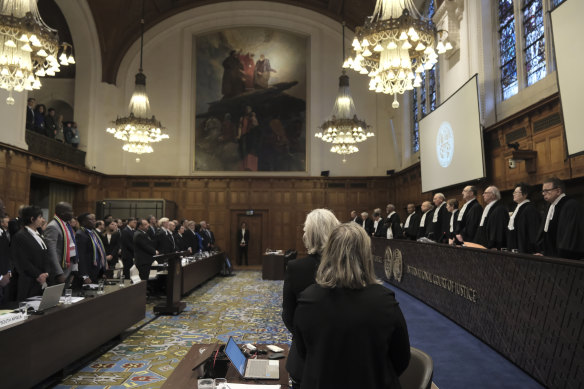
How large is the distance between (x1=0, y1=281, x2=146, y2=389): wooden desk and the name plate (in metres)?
0.05

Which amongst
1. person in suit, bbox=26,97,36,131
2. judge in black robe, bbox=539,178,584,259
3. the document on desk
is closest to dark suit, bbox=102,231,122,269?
person in suit, bbox=26,97,36,131

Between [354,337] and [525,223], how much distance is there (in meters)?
4.64

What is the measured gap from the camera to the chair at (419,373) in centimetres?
175

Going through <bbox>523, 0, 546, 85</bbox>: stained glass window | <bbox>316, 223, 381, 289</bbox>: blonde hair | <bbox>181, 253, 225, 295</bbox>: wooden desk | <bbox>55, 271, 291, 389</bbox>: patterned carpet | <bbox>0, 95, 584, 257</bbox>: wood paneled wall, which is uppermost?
<bbox>523, 0, 546, 85</bbox>: stained glass window

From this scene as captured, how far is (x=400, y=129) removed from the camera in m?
14.8

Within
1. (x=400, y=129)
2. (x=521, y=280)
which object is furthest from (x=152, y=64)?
(x=521, y=280)

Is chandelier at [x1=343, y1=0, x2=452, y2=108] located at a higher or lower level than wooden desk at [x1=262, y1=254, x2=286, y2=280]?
higher

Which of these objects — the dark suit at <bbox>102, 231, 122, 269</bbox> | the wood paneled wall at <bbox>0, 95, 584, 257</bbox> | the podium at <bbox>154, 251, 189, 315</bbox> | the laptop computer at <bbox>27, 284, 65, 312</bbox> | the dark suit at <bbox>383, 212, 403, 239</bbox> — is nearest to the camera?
the laptop computer at <bbox>27, 284, 65, 312</bbox>

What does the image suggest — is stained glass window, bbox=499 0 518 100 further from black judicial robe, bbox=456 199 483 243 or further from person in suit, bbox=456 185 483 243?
black judicial robe, bbox=456 199 483 243

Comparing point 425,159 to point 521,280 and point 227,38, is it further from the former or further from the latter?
point 227,38

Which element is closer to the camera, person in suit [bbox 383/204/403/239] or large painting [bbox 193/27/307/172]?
person in suit [bbox 383/204/403/239]

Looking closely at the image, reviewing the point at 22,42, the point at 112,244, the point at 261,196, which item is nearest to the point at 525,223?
the point at 22,42

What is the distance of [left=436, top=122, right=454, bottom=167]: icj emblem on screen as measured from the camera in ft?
29.8

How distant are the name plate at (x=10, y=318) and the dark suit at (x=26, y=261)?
130 centimetres
